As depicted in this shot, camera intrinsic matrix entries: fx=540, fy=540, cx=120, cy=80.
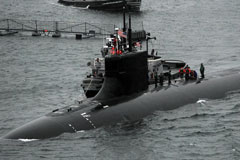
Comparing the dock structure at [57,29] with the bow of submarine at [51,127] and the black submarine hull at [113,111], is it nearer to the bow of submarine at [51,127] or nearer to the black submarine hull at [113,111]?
the black submarine hull at [113,111]

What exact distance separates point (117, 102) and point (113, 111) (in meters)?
1.40

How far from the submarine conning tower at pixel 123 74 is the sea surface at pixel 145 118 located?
2.81m

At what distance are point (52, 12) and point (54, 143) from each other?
101608mm

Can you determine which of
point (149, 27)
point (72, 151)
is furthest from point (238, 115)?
point (149, 27)

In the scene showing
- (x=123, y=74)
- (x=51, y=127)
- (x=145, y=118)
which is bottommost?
(x=145, y=118)

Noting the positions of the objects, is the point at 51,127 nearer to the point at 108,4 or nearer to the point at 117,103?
the point at 117,103

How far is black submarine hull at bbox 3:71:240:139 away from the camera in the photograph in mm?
34156

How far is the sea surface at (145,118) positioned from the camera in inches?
1318

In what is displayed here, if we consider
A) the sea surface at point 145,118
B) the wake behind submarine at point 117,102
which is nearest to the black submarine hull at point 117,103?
the wake behind submarine at point 117,102

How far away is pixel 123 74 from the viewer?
38.2m

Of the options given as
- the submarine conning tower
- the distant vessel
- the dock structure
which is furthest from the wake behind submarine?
the distant vessel

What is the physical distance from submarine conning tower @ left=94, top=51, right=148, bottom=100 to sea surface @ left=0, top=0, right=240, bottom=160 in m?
2.81

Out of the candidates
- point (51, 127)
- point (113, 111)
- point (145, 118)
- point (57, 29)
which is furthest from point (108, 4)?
point (51, 127)

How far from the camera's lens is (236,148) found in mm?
35062
